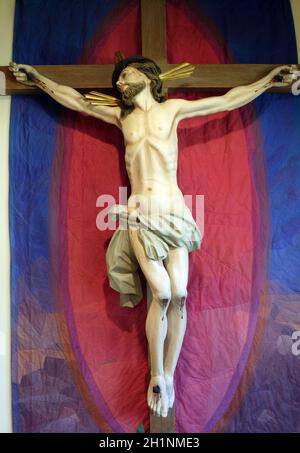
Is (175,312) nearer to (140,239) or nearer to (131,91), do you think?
(140,239)

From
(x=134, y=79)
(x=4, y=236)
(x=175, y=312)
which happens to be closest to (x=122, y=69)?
(x=134, y=79)

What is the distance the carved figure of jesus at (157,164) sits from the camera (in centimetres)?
187

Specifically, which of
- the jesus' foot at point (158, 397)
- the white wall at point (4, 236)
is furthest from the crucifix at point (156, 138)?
the white wall at point (4, 236)

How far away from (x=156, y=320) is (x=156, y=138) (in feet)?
2.28

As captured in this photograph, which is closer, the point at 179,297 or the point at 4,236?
the point at 179,297

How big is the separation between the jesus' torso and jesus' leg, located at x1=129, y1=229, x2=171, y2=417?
155mm

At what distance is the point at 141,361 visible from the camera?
2074 mm

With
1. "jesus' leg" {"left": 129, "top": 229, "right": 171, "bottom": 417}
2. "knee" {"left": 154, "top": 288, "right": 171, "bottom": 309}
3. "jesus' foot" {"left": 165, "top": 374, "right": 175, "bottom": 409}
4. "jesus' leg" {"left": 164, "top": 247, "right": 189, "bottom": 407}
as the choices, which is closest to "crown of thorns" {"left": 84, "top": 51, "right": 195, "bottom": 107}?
"jesus' leg" {"left": 129, "top": 229, "right": 171, "bottom": 417}

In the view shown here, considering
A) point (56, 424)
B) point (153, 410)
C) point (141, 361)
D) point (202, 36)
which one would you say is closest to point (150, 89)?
point (202, 36)

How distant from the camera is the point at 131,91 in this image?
1.97 meters

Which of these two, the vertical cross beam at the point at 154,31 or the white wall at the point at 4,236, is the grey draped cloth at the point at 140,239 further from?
the vertical cross beam at the point at 154,31
